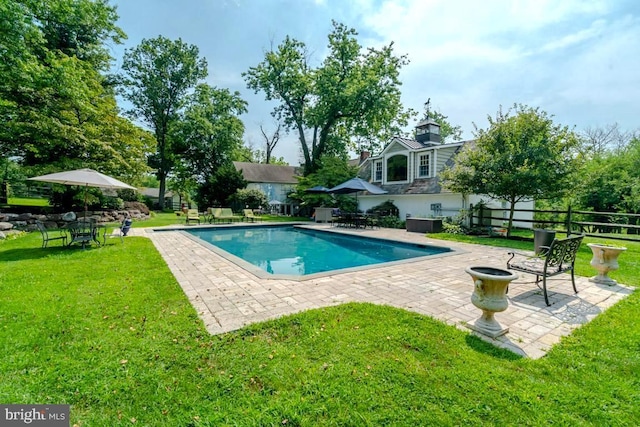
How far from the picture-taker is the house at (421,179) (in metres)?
15.4

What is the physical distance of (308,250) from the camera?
1070cm

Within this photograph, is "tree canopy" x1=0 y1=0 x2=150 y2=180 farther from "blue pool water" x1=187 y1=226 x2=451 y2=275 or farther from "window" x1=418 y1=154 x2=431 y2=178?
"window" x1=418 y1=154 x2=431 y2=178

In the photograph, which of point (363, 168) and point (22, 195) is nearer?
point (363, 168)

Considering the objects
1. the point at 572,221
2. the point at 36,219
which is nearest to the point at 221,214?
the point at 36,219

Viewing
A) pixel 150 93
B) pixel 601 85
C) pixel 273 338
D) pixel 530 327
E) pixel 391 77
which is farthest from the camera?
pixel 150 93

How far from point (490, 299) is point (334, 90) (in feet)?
68.7

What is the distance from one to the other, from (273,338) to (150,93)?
1279 inches

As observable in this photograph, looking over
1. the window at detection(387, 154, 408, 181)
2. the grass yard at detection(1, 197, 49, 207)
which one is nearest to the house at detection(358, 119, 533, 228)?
the window at detection(387, 154, 408, 181)

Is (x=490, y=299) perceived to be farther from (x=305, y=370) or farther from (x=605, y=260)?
(x=605, y=260)

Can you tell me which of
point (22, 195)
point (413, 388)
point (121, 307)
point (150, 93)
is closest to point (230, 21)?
point (121, 307)

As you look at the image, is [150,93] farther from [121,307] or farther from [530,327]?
[530,327]

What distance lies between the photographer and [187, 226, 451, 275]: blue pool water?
329 inches

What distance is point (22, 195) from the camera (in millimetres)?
39000

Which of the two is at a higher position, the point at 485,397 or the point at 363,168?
the point at 363,168
